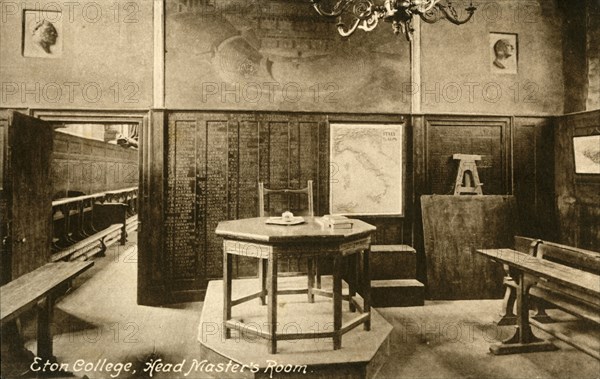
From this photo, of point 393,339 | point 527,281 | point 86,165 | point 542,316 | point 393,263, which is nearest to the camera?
point 527,281

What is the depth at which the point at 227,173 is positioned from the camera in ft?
16.8

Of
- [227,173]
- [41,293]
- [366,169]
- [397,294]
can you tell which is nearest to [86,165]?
[227,173]

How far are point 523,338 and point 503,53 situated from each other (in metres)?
3.68

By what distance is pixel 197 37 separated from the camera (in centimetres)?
501

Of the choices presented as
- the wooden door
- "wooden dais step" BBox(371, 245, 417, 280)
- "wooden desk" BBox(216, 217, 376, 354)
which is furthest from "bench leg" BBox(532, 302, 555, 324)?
the wooden door

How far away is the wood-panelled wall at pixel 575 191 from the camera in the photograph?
5043mm

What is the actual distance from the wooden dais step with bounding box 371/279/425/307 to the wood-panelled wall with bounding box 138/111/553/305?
616 mm

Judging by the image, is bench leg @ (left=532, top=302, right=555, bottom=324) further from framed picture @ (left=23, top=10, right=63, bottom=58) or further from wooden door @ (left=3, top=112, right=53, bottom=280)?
framed picture @ (left=23, top=10, right=63, bottom=58)

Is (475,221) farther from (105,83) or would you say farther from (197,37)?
(105,83)

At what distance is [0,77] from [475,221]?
578 centimetres

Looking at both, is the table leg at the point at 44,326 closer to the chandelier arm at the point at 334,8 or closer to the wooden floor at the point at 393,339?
the wooden floor at the point at 393,339

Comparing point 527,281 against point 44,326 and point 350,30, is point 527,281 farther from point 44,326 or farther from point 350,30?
point 44,326

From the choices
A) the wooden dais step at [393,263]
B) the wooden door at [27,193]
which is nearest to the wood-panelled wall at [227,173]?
the wooden dais step at [393,263]

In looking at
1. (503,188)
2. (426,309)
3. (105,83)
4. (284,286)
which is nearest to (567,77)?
(503,188)
